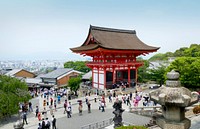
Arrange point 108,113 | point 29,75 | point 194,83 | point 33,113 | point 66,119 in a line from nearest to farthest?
point 66,119 < point 108,113 < point 33,113 < point 194,83 < point 29,75

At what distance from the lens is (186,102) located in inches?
228

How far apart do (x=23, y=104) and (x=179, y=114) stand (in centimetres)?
2056

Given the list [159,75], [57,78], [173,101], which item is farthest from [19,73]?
[173,101]

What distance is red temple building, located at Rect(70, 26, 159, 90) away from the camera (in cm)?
3138

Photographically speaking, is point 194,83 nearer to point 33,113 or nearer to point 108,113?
point 108,113

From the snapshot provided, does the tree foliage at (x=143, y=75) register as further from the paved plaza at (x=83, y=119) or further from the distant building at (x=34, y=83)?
the distant building at (x=34, y=83)

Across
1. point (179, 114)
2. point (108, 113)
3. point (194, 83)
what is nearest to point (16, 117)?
point (108, 113)

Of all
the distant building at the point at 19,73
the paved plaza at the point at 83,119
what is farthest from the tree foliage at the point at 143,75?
the distant building at the point at 19,73

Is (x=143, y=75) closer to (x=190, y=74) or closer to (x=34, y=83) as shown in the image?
(x=190, y=74)

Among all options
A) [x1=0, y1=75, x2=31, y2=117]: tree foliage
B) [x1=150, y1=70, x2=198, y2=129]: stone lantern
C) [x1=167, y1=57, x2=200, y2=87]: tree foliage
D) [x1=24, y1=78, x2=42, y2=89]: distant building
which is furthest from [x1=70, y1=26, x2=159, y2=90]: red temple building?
[x1=150, y1=70, x2=198, y2=129]: stone lantern

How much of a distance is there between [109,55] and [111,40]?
381cm

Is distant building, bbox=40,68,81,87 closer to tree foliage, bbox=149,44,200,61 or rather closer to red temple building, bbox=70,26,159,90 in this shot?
red temple building, bbox=70,26,159,90

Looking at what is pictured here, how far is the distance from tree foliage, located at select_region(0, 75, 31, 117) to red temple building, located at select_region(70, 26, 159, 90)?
12689 millimetres

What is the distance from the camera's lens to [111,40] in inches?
1383
